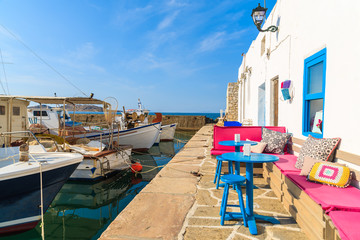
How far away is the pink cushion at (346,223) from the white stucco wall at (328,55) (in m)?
1.04

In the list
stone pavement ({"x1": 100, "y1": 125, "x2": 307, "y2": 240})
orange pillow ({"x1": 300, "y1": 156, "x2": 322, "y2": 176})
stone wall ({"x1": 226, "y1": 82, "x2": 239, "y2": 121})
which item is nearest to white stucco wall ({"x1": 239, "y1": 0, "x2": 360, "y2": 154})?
orange pillow ({"x1": 300, "y1": 156, "x2": 322, "y2": 176})

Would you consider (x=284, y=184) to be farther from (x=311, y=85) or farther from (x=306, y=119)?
(x=311, y=85)

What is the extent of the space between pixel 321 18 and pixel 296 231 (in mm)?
3261

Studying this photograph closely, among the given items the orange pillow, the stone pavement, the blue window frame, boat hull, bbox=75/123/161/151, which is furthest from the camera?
boat hull, bbox=75/123/161/151

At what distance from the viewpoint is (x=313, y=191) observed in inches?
104

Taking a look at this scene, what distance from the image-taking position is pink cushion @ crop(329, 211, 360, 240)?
5.94 feet

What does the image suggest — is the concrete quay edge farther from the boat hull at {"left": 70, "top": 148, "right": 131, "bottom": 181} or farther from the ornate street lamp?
the ornate street lamp

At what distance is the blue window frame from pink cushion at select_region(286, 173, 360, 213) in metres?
1.22

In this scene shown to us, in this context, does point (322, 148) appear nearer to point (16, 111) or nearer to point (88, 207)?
point (88, 207)

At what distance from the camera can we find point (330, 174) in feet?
9.55

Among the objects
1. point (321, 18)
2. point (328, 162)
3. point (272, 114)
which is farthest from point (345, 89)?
point (272, 114)

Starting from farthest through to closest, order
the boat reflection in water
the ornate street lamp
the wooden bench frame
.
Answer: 1. the ornate street lamp
2. the boat reflection in water
3. the wooden bench frame

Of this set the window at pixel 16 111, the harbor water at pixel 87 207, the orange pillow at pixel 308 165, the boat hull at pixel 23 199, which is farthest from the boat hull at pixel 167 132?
the orange pillow at pixel 308 165

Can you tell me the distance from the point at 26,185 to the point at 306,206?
14.4ft
